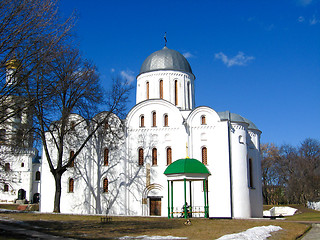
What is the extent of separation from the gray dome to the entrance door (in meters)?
11.5

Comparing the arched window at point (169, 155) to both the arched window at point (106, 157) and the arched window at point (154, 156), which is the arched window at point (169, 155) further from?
the arched window at point (106, 157)

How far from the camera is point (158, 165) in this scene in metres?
29.6

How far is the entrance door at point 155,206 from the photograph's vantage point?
29.2 metres

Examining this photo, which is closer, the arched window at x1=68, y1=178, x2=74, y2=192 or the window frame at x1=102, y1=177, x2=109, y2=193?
the window frame at x1=102, y1=177, x2=109, y2=193

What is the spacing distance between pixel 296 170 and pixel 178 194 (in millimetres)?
26426

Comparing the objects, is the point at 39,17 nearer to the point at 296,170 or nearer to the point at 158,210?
the point at 158,210

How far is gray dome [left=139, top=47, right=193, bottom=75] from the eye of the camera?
33.8 m

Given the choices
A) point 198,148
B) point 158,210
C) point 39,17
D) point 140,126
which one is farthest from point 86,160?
point 39,17

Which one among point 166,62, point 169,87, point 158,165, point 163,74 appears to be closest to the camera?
point 158,165

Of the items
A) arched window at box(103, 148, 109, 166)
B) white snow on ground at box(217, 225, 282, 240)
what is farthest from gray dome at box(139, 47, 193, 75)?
white snow on ground at box(217, 225, 282, 240)

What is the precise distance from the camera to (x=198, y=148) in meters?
29.4

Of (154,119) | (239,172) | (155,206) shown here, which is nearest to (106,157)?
(154,119)

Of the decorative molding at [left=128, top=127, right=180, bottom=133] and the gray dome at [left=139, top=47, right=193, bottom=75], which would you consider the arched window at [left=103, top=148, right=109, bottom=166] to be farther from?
the gray dome at [left=139, top=47, right=193, bottom=75]

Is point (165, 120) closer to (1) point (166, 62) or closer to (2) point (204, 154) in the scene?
(2) point (204, 154)
